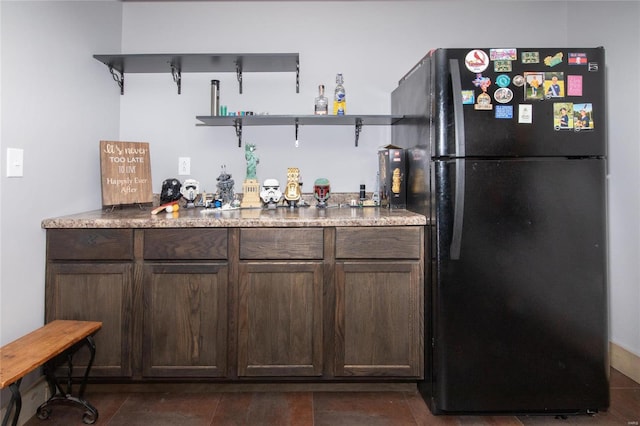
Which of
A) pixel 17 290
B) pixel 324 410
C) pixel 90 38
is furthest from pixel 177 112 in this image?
pixel 324 410

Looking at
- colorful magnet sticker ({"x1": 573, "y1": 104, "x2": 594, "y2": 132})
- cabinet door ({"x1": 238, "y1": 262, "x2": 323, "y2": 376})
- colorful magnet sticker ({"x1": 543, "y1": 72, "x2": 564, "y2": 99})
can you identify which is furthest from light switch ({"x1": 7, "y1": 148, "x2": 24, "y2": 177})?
colorful magnet sticker ({"x1": 573, "y1": 104, "x2": 594, "y2": 132})

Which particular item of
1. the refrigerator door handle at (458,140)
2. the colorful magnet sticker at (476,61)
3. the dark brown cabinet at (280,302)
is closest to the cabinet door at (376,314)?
the dark brown cabinet at (280,302)

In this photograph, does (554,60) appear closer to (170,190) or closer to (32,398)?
(170,190)

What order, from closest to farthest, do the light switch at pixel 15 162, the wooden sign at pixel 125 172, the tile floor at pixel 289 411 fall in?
the light switch at pixel 15 162 → the tile floor at pixel 289 411 → the wooden sign at pixel 125 172

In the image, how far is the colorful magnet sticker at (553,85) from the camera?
166cm

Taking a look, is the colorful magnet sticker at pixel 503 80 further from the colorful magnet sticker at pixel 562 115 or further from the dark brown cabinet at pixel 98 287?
the dark brown cabinet at pixel 98 287

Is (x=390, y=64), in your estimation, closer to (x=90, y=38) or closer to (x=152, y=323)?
(x=90, y=38)

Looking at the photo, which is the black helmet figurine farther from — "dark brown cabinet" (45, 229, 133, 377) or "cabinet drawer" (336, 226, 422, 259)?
"cabinet drawer" (336, 226, 422, 259)

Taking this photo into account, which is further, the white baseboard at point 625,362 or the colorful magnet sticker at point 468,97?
the white baseboard at point 625,362

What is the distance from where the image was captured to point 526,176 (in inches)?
65.7

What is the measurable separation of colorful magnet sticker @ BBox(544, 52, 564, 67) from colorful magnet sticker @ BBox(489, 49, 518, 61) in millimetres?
131

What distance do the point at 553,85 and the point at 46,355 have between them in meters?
2.25

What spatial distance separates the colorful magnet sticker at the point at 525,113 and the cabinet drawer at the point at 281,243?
99cm

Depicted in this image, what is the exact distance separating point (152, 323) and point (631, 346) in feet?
7.93
